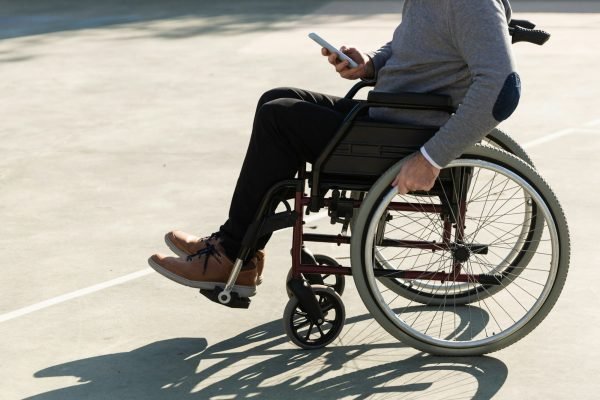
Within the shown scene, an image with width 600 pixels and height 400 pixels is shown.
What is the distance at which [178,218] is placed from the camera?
5.05m

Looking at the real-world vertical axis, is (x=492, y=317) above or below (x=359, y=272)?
below

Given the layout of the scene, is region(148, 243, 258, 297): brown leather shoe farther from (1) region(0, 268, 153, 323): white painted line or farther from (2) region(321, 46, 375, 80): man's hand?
(2) region(321, 46, 375, 80): man's hand

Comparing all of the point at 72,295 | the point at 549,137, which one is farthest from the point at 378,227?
the point at 549,137

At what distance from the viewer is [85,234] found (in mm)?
4832

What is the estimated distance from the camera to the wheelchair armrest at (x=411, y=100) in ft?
11.3

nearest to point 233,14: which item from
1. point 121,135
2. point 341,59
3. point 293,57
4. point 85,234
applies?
point 293,57

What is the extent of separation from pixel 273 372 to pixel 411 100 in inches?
36.3

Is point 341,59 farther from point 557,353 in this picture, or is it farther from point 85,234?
point 85,234

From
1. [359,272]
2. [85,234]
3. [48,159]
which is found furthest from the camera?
[48,159]

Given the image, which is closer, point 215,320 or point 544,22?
point 215,320

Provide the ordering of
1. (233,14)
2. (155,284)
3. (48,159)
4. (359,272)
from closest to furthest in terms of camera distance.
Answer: (359,272) < (155,284) < (48,159) < (233,14)

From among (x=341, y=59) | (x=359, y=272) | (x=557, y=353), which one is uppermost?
(x=341, y=59)

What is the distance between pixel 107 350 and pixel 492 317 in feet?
4.22

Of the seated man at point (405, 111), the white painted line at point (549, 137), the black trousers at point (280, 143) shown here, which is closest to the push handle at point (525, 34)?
the seated man at point (405, 111)
